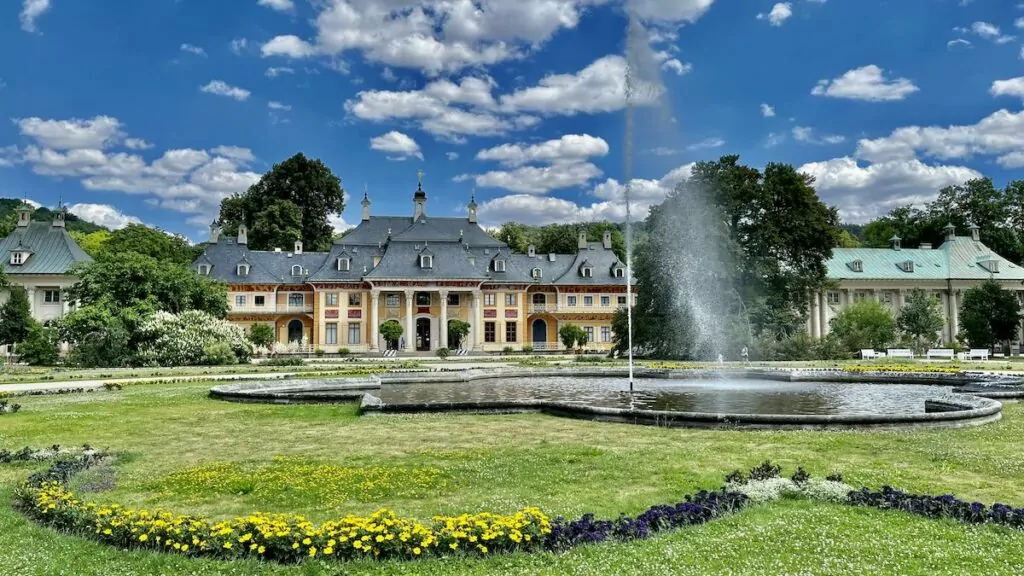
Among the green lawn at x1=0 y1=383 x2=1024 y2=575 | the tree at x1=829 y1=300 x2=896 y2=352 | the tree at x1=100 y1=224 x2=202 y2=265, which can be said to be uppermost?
the tree at x1=100 y1=224 x2=202 y2=265

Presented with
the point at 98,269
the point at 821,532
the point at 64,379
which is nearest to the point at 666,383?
the point at 821,532

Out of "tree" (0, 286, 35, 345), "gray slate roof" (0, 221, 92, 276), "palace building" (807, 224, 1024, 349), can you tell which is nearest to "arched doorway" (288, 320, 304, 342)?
"gray slate roof" (0, 221, 92, 276)

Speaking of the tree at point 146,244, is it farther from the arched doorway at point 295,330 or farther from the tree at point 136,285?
the tree at point 136,285

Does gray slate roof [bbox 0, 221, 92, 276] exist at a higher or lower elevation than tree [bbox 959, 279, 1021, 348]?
higher

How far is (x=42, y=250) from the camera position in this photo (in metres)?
57.0

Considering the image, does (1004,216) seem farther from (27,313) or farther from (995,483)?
(27,313)

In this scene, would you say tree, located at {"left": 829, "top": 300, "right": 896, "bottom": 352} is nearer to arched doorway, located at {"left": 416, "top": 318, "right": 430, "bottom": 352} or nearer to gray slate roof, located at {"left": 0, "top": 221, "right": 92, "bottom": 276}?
arched doorway, located at {"left": 416, "top": 318, "right": 430, "bottom": 352}

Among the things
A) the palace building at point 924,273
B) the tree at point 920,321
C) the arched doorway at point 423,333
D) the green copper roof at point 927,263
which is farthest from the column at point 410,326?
the green copper roof at point 927,263

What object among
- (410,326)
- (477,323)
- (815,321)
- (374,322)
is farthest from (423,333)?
(815,321)

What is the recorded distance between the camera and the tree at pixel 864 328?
42.1 m

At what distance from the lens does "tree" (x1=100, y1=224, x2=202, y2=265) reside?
6550 centimetres

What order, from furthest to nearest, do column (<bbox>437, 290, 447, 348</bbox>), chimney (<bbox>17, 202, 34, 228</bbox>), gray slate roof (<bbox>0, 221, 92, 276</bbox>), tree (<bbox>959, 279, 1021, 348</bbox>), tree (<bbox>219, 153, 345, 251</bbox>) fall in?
tree (<bbox>219, 153, 345, 251</bbox>), chimney (<bbox>17, 202, 34, 228</bbox>), column (<bbox>437, 290, 447, 348</bbox>), gray slate roof (<bbox>0, 221, 92, 276</bbox>), tree (<bbox>959, 279, 1021, 348</bbox>)

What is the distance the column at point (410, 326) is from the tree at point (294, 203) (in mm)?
21526

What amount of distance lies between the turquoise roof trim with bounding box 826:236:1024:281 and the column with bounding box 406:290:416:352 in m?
40.6
